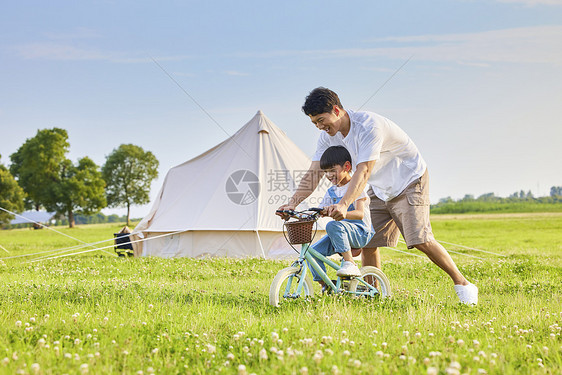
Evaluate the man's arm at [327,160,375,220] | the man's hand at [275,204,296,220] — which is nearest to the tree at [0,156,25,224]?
the man's hand at [275,204,296,220]

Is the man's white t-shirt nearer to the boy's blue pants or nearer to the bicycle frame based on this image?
the boy's blue pants

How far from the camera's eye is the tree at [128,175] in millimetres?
59188

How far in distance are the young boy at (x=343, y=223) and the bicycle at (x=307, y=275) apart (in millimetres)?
192

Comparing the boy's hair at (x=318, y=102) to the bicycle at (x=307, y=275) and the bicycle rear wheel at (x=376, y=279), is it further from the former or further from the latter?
the bicycle rear wheel at (x=376, y=279)

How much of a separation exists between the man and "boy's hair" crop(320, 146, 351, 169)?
6 cm

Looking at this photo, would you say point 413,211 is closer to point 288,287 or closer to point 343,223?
point 343,223

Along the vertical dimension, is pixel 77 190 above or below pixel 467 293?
above

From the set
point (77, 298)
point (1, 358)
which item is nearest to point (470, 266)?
point (77, 298)

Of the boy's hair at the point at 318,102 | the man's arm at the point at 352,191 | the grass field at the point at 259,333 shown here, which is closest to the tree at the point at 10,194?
the grass field at the point at 259,333

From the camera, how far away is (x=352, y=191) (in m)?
4.43

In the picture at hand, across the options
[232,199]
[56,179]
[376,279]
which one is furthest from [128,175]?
[376,279]

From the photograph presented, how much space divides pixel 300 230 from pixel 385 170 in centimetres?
127

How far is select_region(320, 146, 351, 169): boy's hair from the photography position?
16.4 ft

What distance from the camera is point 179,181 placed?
44.7ft
